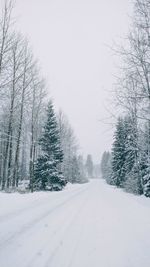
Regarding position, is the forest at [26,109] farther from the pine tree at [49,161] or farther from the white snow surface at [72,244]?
the white snow surface at [72,244]

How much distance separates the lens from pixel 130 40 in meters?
9.08

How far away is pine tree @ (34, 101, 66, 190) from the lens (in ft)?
77.2

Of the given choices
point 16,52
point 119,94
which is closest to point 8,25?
point 16,52

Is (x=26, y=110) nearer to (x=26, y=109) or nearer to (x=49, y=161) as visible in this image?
(x=26, y=109)

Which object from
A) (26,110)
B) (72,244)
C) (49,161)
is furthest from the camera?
(49,161)

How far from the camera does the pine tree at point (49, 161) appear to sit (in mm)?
23516

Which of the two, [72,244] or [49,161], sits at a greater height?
[49,161]

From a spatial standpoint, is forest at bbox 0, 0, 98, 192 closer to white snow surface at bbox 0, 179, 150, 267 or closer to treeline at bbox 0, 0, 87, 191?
treeline at bbox 0, 0, 87, 191

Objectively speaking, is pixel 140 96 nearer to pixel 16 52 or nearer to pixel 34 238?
pixel 34 238

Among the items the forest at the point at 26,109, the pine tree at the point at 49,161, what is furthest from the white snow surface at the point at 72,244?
the pine tree at the point at 49,161

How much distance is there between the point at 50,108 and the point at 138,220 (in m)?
19.8

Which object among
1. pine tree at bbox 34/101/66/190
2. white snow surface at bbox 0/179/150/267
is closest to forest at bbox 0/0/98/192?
pine tree at bbox 34/101/66/190

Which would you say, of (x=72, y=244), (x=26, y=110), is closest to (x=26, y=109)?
(x=26, y=110)

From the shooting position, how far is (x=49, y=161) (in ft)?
77.3
